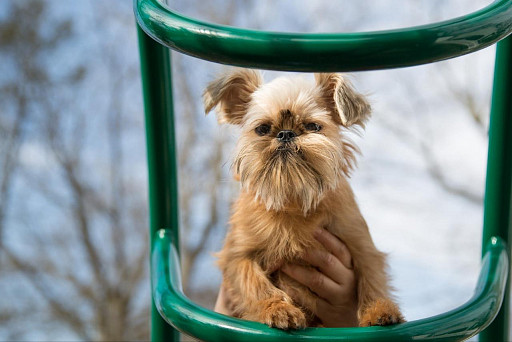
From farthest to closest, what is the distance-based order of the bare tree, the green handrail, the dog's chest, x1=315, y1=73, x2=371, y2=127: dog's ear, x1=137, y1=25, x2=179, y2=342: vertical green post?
the bare tree, x1=137, y1=25, x2=179, y2=342: vertical green post, the dog's chest, x1=315, y1=73, x2=371, y2=127: dog's ear, the green handrail

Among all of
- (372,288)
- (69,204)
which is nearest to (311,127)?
(372,288)

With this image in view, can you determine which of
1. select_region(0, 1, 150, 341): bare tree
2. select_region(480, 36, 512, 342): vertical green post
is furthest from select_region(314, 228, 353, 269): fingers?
select_region(0, 1, 150, 341): bare tree

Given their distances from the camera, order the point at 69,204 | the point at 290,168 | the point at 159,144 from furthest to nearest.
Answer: the point at 69,204, the point at 159,144, the point at 290,168

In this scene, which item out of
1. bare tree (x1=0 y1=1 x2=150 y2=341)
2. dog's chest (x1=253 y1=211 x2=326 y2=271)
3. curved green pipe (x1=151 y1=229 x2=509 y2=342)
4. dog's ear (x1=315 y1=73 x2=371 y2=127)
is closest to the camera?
curved green pipe (x1=151 y1=229 x2=509 y2=342)

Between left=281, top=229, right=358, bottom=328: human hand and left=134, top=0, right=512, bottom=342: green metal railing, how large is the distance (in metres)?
0.18

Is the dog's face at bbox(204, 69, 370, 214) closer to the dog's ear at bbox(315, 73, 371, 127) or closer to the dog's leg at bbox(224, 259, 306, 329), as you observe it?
the dog's ear at bbox(315, 73, 371, 127)

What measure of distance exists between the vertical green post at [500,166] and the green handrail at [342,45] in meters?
0.36

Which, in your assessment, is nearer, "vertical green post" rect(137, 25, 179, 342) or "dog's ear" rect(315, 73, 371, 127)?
"dog's ear" rect(315, 73, 371, 127)

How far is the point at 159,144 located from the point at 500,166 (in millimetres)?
548

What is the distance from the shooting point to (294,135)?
94 cm

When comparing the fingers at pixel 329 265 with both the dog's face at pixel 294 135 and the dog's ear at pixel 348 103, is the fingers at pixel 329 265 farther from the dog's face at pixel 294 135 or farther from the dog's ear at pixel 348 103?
the dog's ear at pixel 348 103

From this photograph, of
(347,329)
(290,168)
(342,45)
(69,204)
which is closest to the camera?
(342,45)

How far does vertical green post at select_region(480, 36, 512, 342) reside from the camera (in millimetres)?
1103

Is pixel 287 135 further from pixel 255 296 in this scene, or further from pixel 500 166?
pixel 500 166
